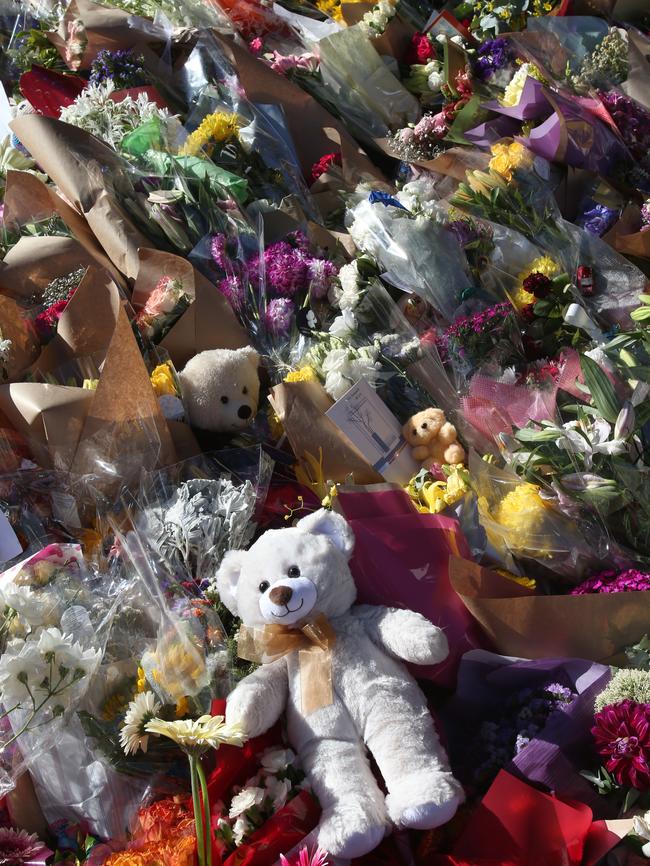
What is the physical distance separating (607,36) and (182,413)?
2081 mm

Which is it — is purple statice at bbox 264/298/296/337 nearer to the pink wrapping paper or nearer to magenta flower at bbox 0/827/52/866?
the pink wrapping paper

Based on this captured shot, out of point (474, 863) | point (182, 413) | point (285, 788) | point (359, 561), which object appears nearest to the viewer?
point (474, 863)

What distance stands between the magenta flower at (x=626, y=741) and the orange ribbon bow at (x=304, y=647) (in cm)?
51

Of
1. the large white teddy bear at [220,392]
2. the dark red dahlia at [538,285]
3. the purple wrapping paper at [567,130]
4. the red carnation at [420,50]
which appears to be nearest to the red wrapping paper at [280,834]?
the large white teddy bear at [220,392]

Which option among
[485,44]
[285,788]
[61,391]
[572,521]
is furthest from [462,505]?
[485,44]

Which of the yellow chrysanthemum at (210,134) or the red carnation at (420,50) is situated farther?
the red carnation at (420,50)

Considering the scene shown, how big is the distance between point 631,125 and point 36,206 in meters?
1.99

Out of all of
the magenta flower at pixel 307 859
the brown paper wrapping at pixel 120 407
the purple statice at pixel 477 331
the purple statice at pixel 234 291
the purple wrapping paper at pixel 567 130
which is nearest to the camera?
the magenta flower at pixel 307 859

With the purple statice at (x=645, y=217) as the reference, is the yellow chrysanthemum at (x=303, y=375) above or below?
above

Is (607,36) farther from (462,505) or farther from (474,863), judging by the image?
(474,863)

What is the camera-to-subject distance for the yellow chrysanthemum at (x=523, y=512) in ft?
6.37

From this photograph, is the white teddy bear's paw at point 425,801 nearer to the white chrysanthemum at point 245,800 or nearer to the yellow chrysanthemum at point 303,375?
the white chrysanthemum at point 245,800

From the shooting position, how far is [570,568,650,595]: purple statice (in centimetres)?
184

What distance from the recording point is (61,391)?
2314mm
